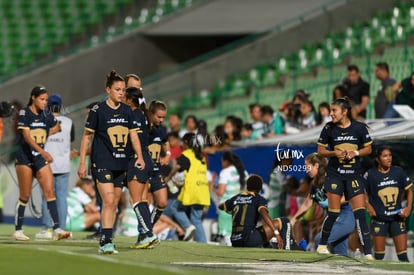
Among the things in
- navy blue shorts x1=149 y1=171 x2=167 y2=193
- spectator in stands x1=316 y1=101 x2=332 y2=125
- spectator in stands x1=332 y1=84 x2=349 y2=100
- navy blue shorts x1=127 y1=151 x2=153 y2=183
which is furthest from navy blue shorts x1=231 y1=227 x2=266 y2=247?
spectator in stands x1=316 y1=101 x2=332 y2=125

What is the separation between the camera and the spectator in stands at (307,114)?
792 inches

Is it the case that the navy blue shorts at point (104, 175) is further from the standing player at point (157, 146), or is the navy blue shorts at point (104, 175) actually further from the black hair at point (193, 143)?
the black hair at point (193, 143)

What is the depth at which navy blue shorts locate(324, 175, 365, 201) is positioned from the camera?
1513 cm

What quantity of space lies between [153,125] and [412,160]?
426 cm

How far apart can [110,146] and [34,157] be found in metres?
2.61

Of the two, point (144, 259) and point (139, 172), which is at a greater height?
point (139, 172)

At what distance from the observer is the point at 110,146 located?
14023 mm

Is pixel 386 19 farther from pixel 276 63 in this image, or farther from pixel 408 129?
pixel 408 129

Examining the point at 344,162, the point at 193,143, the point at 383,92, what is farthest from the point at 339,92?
the point at 344,162

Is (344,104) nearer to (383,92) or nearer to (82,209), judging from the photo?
(383,92)

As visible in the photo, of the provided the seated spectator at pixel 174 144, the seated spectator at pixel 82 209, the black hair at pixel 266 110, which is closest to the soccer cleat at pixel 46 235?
the seated spectator at pixel 82 209

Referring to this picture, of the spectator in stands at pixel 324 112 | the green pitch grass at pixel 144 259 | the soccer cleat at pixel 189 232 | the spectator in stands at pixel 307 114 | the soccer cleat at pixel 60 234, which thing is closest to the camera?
the green pitch grass at pixel 144 259

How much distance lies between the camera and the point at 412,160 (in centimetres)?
1805

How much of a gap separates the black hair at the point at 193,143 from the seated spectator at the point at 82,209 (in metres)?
2.97
